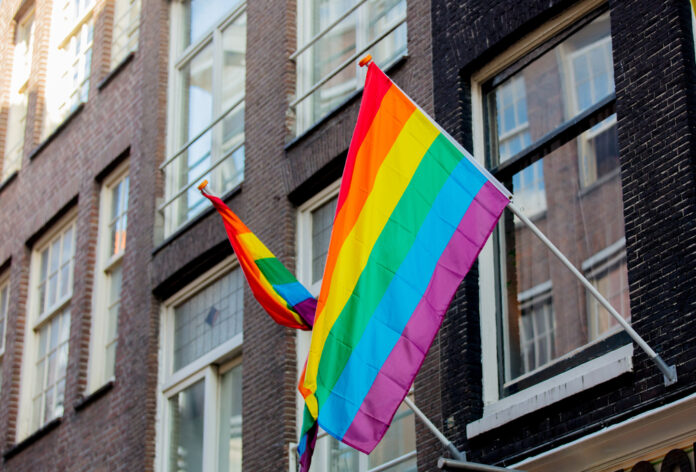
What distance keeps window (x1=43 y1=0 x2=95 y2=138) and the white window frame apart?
10.4 meters

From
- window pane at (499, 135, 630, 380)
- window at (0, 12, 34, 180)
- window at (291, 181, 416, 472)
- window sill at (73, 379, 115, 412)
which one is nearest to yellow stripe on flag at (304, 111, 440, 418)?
window pane at (499, 135, 630, 380)

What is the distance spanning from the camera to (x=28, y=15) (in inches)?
993

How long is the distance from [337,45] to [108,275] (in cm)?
537

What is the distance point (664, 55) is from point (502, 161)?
87.8 inches

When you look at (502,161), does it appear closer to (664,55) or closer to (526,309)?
(526,309)

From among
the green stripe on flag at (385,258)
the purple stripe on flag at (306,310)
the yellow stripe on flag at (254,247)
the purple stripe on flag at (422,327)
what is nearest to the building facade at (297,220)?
the purple stripe on flag at (306,310)

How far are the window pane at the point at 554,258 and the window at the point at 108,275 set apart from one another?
25.8 ft

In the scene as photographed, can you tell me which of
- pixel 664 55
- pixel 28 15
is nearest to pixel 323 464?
pixel 664 55

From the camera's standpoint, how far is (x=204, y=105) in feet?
60.5

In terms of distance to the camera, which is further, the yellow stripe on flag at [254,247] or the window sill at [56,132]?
the window sill at [56,132]

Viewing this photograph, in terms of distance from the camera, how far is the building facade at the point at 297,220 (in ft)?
34.3

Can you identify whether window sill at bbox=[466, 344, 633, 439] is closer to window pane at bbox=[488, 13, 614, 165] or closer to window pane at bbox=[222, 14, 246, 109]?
window pane at bbox=[488, 13, 614, 165]

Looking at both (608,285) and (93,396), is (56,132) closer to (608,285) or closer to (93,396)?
(93,396)

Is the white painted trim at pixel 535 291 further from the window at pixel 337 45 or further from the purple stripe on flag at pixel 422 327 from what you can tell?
the window at pixel 337 45
